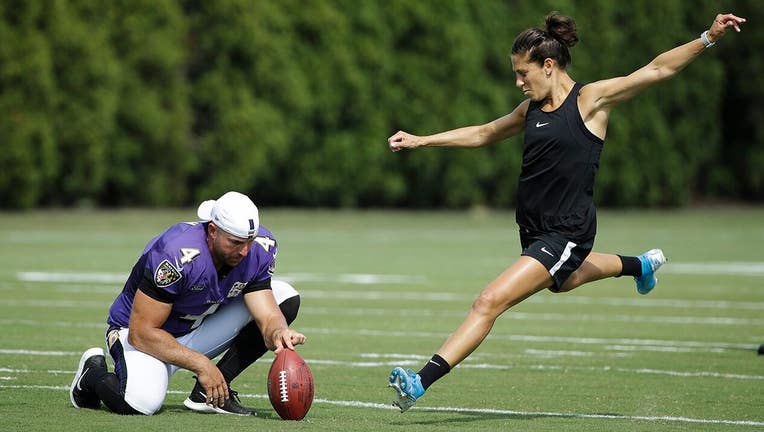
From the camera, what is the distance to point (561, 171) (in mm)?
6805

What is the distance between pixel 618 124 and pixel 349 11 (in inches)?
351

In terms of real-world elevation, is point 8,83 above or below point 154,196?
above

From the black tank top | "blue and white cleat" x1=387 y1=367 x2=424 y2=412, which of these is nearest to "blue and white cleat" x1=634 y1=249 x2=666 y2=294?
the black tank top

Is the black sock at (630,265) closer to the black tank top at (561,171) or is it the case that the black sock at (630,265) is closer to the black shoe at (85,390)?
the black tank top at (561,171)

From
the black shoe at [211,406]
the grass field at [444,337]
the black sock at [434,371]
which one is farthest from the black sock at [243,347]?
the black sock at [434,371]

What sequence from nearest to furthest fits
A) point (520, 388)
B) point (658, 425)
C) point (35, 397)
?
1. point (658, 425)
2. point (35, 397)
3. point (520, 388)

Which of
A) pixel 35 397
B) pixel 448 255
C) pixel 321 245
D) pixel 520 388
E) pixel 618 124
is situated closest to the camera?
pixel 35 397

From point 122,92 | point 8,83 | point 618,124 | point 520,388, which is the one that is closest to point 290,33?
point 122,92

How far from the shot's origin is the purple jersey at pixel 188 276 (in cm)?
646

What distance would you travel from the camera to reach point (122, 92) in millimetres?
30250

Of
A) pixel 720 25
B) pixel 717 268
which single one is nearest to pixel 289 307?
pixel 720 25

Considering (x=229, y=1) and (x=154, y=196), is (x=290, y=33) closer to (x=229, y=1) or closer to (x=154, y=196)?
(x=229, y=1)

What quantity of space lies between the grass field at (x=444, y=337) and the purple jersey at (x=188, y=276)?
0.56m

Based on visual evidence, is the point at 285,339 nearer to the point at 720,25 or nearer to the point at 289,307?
the point at 289,307
